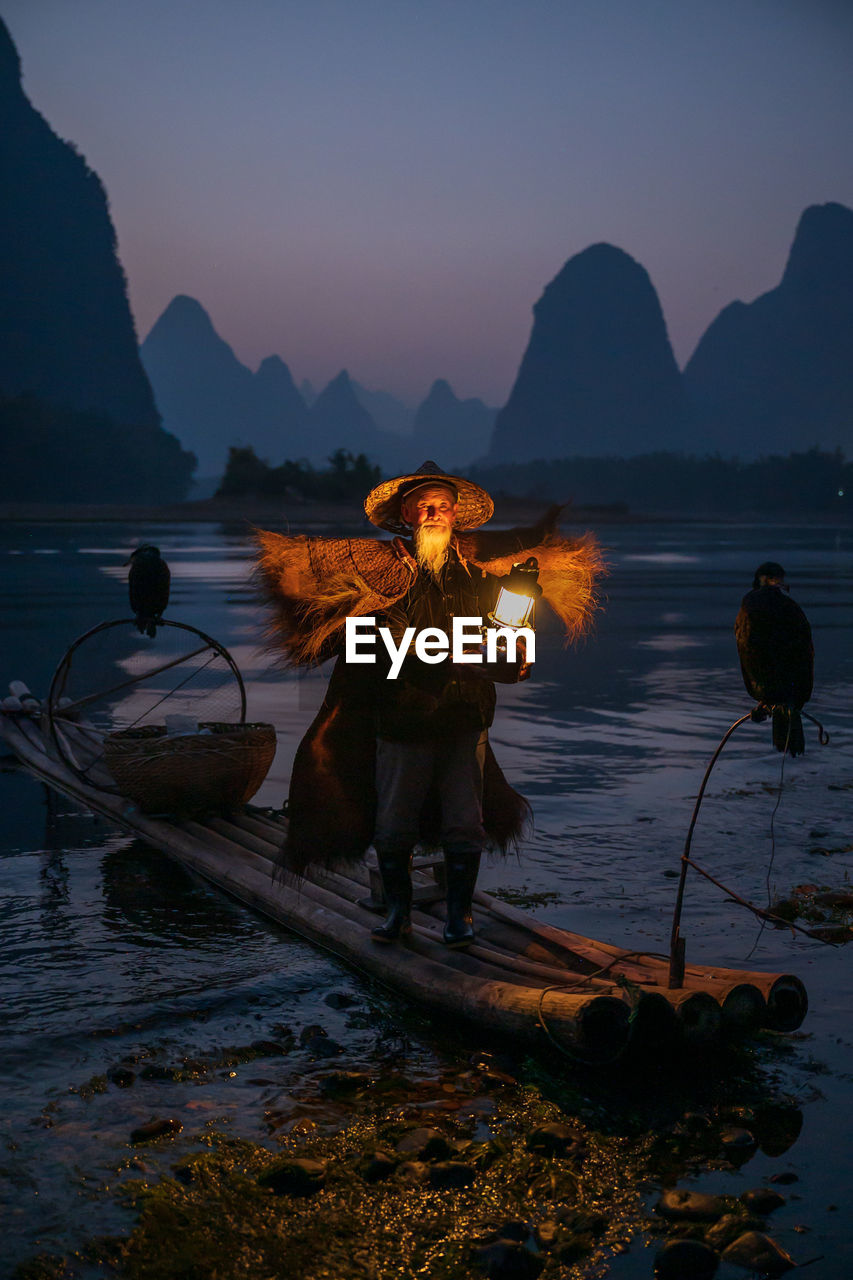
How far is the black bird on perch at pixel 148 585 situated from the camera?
6418 millimetres

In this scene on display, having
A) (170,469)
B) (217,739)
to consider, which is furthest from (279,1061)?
(170,469)

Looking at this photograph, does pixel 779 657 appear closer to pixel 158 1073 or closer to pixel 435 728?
pixel 435 728

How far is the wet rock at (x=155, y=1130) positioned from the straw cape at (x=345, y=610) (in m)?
1.28

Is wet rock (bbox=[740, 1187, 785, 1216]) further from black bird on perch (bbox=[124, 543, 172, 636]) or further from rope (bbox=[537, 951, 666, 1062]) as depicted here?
black bird on perch (bbox=[124, 543, 172, 636])

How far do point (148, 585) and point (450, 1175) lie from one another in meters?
4.20

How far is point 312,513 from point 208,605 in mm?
42067

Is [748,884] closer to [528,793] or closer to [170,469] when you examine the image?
[528,793]

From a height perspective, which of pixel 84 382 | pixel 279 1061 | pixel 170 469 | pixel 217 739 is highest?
pixel 84 382

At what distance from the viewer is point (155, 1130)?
3.29 meters

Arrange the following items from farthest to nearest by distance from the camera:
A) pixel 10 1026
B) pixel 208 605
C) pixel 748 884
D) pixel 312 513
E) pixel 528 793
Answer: pixel 312 513 → pixel 208 605 → pixel 528 793 → pixel 748 884 → pixel 10 1026

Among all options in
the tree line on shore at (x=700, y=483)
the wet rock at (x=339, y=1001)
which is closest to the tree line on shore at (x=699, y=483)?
the tree line on shore at (x=700, y=483)

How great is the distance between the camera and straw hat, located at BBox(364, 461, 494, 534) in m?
4.23

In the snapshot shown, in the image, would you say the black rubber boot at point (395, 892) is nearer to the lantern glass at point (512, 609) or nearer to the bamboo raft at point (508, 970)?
the bamboo raft at point (508, 970)

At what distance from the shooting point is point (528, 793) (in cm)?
788
